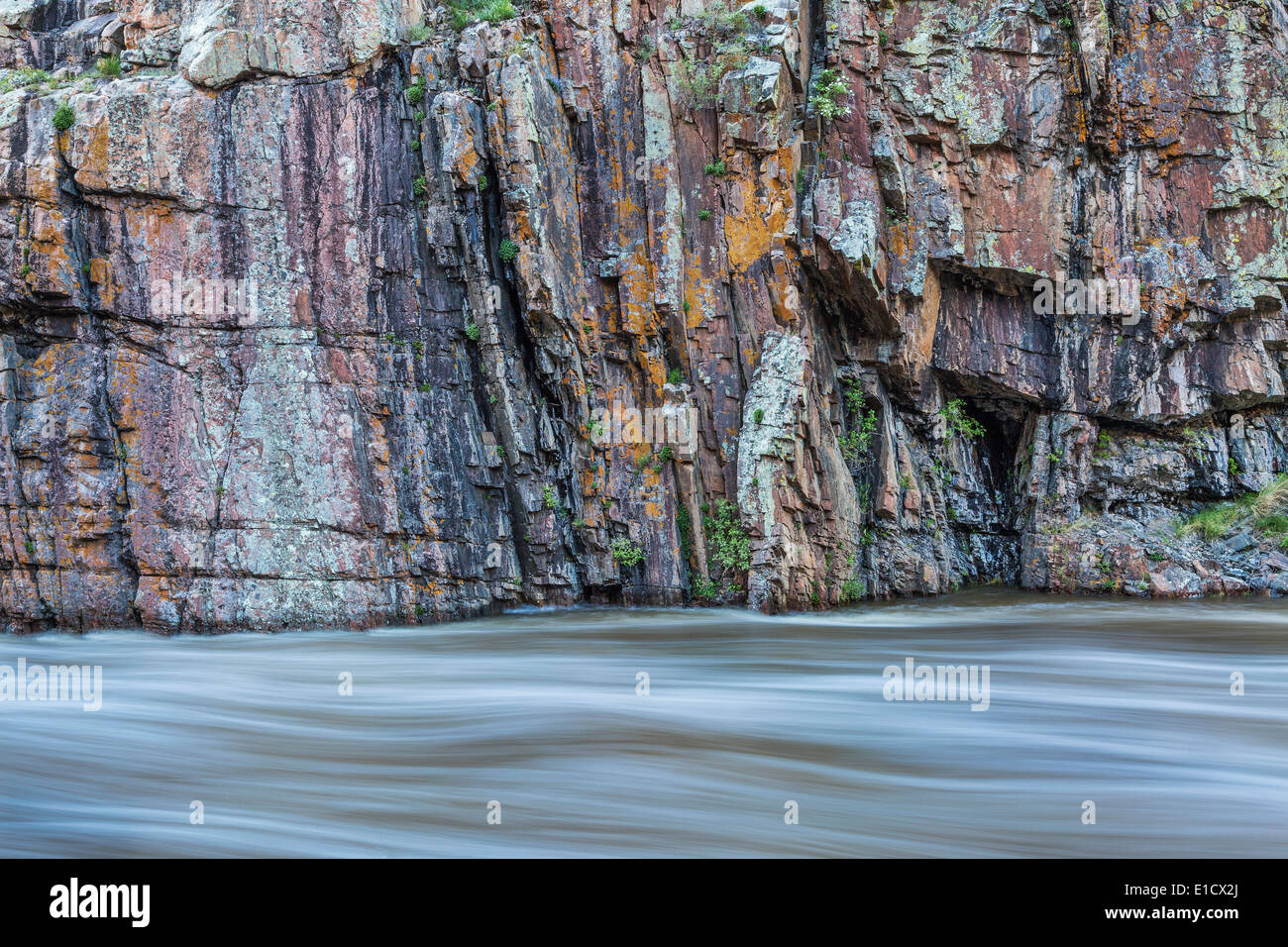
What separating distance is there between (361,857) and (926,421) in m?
12.9

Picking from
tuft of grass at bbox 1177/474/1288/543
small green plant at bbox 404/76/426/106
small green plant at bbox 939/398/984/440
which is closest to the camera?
small green plant at bbox 404/76/426/106

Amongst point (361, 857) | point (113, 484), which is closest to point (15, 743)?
point (361, 857)

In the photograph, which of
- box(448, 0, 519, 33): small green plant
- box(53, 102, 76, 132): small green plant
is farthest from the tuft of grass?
box(53, 102, 76, 132): small green plant

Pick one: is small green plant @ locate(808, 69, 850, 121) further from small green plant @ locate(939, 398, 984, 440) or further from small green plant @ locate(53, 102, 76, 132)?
small green plant @ locate(53, 102, 76, 132)

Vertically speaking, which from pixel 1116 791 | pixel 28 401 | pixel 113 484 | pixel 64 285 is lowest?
pixel 1116 791

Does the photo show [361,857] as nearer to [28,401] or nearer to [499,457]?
[499,457]

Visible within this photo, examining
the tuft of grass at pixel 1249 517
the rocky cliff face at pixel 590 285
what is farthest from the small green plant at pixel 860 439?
the tuft of grass at pixel 1249 517

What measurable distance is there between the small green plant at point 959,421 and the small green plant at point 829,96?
18.0 feet

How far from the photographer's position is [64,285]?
12734 millimetres

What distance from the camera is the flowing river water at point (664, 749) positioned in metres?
5.32

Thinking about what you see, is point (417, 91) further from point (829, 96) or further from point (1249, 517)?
point (1249, 517)

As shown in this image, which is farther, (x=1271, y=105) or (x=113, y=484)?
(x=1271, y=105)

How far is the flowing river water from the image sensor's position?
5316 millimetres

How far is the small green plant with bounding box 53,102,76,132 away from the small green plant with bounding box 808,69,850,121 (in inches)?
453
